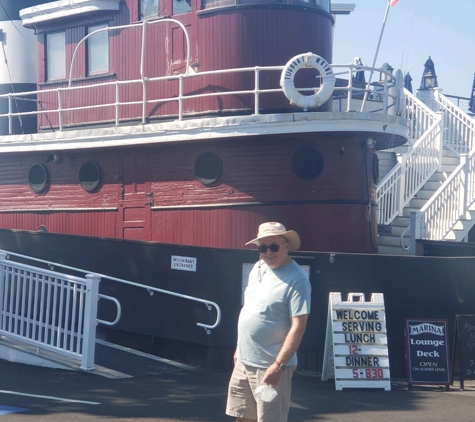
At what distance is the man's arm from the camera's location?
4883 millimetres

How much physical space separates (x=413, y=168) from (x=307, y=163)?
4.41m

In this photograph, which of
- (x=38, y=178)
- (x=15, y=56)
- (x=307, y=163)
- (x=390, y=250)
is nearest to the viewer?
(x=307, y=163)

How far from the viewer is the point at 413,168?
14.4 m

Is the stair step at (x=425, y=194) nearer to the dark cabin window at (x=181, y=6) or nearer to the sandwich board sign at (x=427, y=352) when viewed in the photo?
the sandwich board sign at (x=427, y=352)

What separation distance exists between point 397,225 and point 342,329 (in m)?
5.24

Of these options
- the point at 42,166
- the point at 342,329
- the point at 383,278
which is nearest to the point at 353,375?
the point at 342,329

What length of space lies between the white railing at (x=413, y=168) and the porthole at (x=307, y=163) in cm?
338

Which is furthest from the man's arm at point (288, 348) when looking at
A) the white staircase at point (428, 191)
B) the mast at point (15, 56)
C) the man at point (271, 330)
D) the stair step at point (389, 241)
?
the mast at point (15, 56)

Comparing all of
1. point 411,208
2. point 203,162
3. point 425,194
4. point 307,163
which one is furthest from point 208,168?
Answer: point 425,194

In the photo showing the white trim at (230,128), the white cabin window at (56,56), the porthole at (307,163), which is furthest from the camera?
the white cabin window at (56,56)

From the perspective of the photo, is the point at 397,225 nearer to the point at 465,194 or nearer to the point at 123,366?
the point at 465,194

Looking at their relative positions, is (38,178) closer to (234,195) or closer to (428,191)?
(234,195)

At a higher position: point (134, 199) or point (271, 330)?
point (134, 199)

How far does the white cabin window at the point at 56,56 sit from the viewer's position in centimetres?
1341
